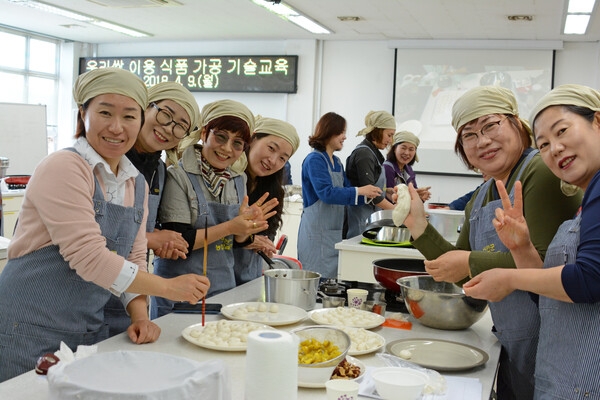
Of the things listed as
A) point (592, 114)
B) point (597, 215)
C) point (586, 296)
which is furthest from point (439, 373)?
point (592, 114)

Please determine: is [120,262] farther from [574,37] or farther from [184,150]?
[574,37]

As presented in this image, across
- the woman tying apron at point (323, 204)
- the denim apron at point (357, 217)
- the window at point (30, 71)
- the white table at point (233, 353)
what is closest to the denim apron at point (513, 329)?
the white table at point (233, 353)

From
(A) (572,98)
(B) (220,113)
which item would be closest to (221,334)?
(B) (220,113)

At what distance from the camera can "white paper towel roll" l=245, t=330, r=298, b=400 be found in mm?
1206

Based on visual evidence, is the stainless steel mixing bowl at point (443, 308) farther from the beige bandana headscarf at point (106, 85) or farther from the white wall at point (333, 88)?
the white wall at point (333, 88)

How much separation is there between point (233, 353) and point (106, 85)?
3.09ft

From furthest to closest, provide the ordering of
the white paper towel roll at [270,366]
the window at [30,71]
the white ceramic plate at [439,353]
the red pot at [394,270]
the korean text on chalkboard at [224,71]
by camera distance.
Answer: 1. the window at [30,71]
2. the korean text on chalkboard at [224,71]
3. the red pot at [394,270]
4. the white ceramic plate at [439,353]
5. the white paper towel roll at [270,366]

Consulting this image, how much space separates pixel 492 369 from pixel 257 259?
1.45m

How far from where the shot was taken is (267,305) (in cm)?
226

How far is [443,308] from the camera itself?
220 cm

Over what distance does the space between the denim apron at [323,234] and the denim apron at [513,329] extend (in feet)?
9.40

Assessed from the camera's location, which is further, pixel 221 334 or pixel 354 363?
pixel 221 334

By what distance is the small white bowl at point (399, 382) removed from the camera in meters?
1.47

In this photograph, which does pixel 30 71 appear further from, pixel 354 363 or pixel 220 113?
pixel 354 363
